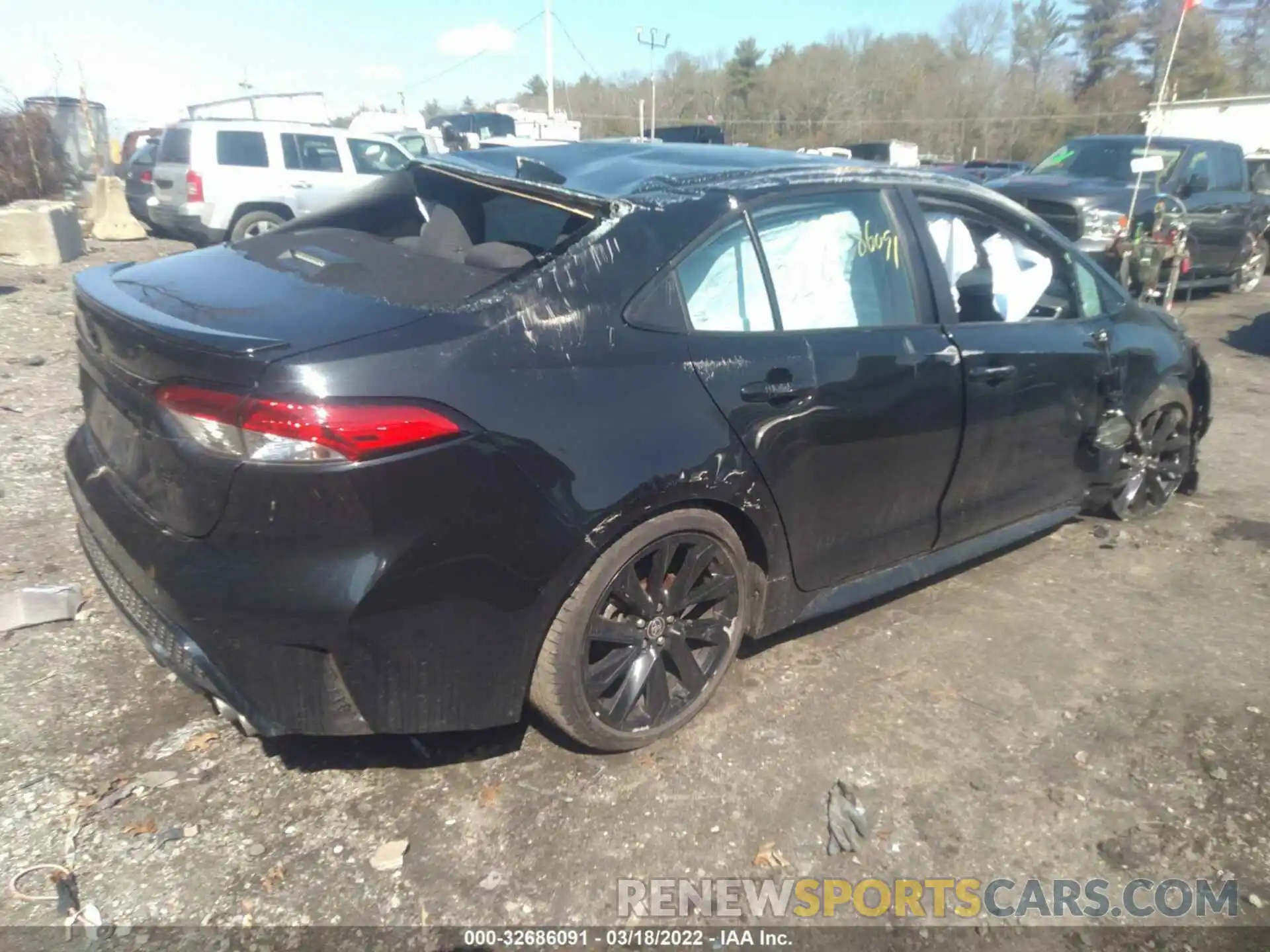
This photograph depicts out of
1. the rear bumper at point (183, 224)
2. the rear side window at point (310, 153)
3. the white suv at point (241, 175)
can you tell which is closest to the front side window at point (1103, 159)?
the white suv at point (241, 175)

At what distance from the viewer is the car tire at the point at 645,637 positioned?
256 cm

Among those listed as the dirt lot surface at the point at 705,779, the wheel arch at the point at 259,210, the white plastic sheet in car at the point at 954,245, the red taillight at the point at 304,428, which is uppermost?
the white plastic sheet in car at the point at 954,245

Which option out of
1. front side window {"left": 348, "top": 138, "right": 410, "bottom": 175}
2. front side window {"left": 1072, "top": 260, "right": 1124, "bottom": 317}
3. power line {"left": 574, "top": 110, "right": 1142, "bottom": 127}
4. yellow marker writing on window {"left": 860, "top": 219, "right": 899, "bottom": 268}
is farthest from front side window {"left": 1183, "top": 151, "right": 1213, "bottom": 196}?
power line {"left": 574, "top": 110, "right": 1142, "bottom": 127}

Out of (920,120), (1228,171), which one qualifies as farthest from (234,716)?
(920,120)

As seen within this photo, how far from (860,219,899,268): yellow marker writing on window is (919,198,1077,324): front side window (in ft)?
0.68

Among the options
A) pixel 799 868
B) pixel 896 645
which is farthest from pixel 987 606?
pixel 799 868

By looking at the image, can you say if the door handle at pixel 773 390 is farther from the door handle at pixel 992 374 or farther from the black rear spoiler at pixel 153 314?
the black rear spoiler at pixel 153 314

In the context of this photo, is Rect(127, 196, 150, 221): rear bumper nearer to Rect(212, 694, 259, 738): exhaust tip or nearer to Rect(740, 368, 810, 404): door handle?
Rect(212, 694, 259, 738): exhaust tip

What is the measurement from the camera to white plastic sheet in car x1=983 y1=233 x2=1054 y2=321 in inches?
150

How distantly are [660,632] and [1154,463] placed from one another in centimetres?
323

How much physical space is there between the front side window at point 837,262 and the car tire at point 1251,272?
36.8 feet

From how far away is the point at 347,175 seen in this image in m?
13.4

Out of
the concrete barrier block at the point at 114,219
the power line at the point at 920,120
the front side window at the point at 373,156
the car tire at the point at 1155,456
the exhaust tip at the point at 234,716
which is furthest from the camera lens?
the power line at the point at 920,120

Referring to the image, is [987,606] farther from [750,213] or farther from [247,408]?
[247,408]
